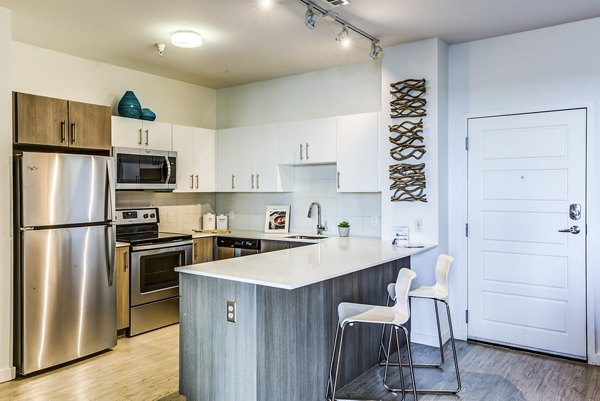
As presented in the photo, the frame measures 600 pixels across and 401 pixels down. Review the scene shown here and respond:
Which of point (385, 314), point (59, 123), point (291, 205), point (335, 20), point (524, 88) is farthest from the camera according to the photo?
point (291, 205)

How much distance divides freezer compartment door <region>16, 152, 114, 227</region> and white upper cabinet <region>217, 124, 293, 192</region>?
1672 millimetres

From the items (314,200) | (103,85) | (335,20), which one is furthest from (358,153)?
(103,85)

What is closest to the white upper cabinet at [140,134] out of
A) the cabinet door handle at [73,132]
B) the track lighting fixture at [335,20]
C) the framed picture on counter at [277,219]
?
the cabinet door handle at [73,132]

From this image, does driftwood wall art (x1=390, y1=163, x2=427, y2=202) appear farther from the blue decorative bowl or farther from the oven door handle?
the blue decorative bowl

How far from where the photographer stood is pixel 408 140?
4012 mm

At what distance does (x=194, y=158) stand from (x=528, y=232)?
347cm

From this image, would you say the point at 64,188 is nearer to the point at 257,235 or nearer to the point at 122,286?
the point at 122,286

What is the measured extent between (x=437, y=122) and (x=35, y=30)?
340cm

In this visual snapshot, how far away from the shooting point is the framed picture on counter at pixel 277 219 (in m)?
5.21

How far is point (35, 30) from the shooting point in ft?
12.1

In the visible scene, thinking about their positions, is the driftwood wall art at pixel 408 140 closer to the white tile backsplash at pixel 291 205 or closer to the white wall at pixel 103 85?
the white tile backsplash at pixel 291 205

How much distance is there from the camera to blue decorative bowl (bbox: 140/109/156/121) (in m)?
4.66

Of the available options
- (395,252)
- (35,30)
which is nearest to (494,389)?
(395,252)

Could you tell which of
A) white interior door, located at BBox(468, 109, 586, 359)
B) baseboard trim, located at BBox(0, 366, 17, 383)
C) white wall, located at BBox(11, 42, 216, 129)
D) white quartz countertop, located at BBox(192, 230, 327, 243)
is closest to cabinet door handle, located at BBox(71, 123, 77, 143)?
white wall, located at BBox(11, 42, 216, 129)
